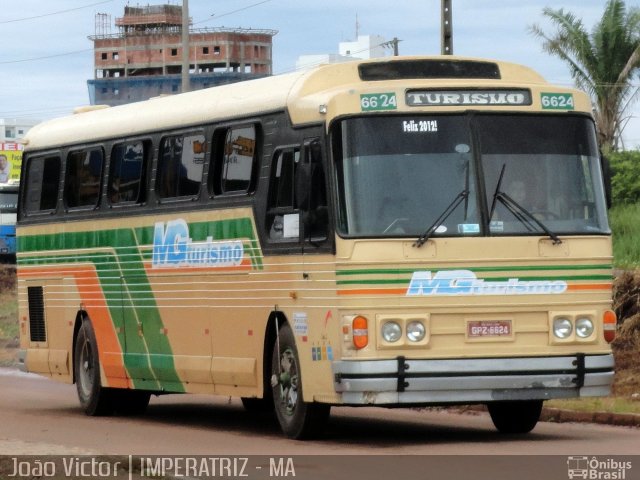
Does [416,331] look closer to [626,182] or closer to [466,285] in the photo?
[466,285]

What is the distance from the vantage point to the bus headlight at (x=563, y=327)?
15.4 meters

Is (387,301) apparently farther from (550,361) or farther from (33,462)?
(33,462)

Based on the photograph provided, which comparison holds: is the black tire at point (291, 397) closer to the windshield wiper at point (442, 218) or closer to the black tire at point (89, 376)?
the windshield wiper at point (442, 218)

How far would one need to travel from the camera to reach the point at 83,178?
21.5 m

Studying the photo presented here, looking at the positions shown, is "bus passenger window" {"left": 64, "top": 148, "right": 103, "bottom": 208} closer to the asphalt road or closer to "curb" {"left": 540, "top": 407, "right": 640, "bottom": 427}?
the asphalt road

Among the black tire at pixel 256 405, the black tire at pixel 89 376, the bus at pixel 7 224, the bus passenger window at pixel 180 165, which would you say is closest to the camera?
the bus passenger window at pixel 180 165

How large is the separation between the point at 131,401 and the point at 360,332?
7.07 metres

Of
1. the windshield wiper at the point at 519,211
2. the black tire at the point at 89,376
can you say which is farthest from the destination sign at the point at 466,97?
the black tire at the point at 89,376

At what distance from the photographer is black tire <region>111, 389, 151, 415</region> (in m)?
21.3

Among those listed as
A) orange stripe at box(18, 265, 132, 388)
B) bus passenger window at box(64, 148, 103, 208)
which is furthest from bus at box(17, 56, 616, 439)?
bus passenger window at box(64, 148, 103, 208)

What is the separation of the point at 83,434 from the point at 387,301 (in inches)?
163

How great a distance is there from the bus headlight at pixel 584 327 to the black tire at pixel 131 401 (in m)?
7.19

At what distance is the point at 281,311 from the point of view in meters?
16.4

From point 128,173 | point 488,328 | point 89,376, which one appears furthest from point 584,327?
point 89,376
